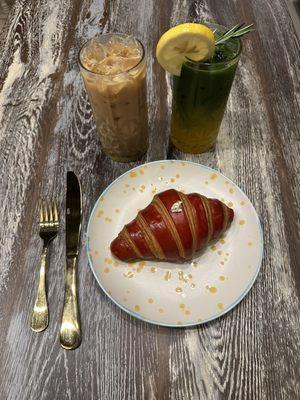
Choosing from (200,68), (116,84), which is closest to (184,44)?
(200,68)

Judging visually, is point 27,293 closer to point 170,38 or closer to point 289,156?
point 170,38

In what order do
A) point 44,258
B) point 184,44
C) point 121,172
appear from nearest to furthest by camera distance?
point 184,44
point 44,258
point 121,172

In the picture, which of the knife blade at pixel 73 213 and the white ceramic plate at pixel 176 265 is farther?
the knife blade at pixel 73 213

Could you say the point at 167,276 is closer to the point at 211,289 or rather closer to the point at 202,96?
the point at 211,289

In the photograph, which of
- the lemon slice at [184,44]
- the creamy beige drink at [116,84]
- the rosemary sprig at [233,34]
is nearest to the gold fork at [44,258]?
the creamy beige drink at [116,84]

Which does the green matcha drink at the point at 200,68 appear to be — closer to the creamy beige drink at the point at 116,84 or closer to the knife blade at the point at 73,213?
the creamy beige drink at the point at 116,84

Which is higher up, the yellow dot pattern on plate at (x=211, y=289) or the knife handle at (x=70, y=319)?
the yellow dot pattern on plate at (x=211, y=289)

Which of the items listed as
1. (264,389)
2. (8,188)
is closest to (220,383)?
(264,389)
